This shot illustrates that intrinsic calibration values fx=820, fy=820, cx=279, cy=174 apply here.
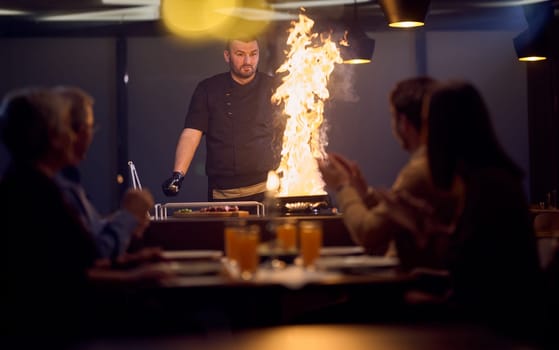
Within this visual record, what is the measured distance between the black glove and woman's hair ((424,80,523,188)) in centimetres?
352

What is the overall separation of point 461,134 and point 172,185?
12.2 ft

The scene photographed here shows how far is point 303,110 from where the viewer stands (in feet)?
23.7

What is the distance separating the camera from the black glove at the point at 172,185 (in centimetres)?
624

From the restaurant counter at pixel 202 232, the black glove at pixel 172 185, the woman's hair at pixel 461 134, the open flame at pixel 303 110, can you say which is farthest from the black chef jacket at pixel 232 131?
the woman's hair at pixel 461 134

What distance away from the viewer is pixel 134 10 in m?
8.48

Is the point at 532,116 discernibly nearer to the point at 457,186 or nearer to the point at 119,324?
the point at 457,186

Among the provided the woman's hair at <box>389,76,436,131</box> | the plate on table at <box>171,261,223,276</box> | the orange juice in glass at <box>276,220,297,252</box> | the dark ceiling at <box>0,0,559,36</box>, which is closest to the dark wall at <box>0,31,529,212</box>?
the dark ceiling at <box>0,0,559,36</box>

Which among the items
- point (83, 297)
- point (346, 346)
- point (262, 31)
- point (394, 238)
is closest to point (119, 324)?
point (83, 297)

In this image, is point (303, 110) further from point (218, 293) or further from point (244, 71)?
point (218, 293)

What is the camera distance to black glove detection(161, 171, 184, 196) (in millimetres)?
6245

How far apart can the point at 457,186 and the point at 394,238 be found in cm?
38

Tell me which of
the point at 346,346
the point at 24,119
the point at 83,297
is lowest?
the point at 346,346

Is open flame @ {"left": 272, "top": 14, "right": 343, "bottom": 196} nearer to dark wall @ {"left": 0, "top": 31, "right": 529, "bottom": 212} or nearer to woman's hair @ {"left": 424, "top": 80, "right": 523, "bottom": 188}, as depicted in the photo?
dark wall @ {"left": 0, "top": 31, "right": 529, "bottom": 212}

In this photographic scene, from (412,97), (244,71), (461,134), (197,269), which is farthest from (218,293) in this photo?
(244,71)
